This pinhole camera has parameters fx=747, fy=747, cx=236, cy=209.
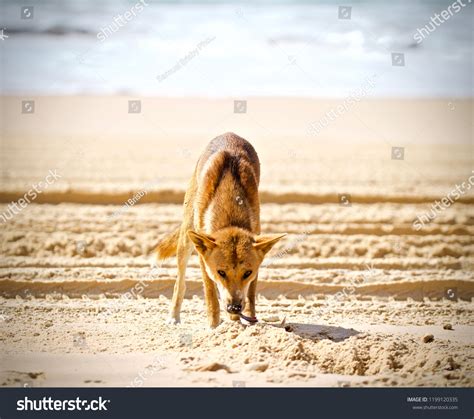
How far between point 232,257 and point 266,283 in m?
3.32

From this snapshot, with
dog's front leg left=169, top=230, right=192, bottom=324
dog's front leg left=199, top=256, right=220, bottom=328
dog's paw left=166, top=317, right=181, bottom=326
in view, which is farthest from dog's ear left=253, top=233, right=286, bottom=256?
dog's paw left=166, top=317, right=181, bottom=326

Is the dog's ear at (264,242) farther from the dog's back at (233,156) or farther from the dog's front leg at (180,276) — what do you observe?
the dog's front leg at (180,276)

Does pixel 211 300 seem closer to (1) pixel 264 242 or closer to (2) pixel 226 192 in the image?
(1) pixel 264 242

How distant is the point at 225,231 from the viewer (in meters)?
8.02

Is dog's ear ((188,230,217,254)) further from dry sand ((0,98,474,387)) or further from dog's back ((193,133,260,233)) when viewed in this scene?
dry sand ((0,98,474,387))

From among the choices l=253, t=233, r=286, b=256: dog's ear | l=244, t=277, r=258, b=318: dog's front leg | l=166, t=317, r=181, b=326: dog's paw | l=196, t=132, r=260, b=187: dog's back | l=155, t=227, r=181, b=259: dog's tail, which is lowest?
l=166, t=317, r=181, b=326: dog's paw

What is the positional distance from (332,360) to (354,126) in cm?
3823

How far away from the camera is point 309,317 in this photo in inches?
375

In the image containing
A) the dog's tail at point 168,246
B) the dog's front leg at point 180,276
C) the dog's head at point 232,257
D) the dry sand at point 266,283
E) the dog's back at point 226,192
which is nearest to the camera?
the dry sand at point 266,283

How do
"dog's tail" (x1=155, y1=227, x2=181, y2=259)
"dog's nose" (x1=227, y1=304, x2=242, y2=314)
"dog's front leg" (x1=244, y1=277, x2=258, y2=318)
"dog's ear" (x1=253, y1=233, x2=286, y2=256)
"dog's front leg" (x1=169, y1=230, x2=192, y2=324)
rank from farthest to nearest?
"dog's tail" (x1=155, y1=227, x2=181, y2=259) < "dog's front leg" (x1=169, y1=230, x2=192, y2=324) < "dog's front leg" (x1=244, y1=277, x2=258, y2=318) < "dog's ear" (x1=253, y1=233, x2=286, y2=256) < "dog's nose" (x1=227, y1=304, x2=242, y2=314)

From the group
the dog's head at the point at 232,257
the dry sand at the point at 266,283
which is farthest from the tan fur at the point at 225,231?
the dry sand at the point at 266,283

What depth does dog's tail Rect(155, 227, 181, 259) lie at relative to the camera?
9977mm

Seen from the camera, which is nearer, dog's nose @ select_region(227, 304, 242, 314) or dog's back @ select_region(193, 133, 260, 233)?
dog's nose @ select_region(227, 304, 242, 314)

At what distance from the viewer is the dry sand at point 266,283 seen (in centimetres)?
740
